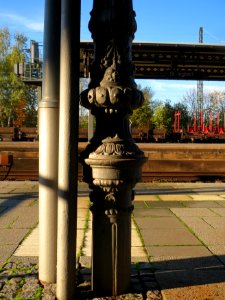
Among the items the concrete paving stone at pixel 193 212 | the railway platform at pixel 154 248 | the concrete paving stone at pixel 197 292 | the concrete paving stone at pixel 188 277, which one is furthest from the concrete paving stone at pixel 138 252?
the concrete paving stone at pixel 193 212

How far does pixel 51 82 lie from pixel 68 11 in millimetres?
625

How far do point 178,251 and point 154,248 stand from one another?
28 centimetres

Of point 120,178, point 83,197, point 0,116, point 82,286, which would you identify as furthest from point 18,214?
point 0,116

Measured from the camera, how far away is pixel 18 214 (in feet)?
20.4

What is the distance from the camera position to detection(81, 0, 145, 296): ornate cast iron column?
2939mm

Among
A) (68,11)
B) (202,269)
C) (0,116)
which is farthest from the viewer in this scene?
(0,116)

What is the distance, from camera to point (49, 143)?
10.7 feet

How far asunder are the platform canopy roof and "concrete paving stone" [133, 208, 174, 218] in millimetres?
7922

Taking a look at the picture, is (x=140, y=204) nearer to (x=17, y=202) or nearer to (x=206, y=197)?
(x=206, y=197)

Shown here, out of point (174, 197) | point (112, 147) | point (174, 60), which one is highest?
point (174, 60)

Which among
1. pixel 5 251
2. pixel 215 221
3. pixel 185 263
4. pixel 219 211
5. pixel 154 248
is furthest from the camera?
pixel 219 211

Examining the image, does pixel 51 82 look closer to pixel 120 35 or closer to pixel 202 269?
pixel 120 35

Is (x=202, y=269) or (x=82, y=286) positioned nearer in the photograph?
(x=82, y=286)

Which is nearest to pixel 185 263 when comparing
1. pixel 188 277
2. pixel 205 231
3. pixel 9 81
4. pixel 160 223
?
pixel 188 277
